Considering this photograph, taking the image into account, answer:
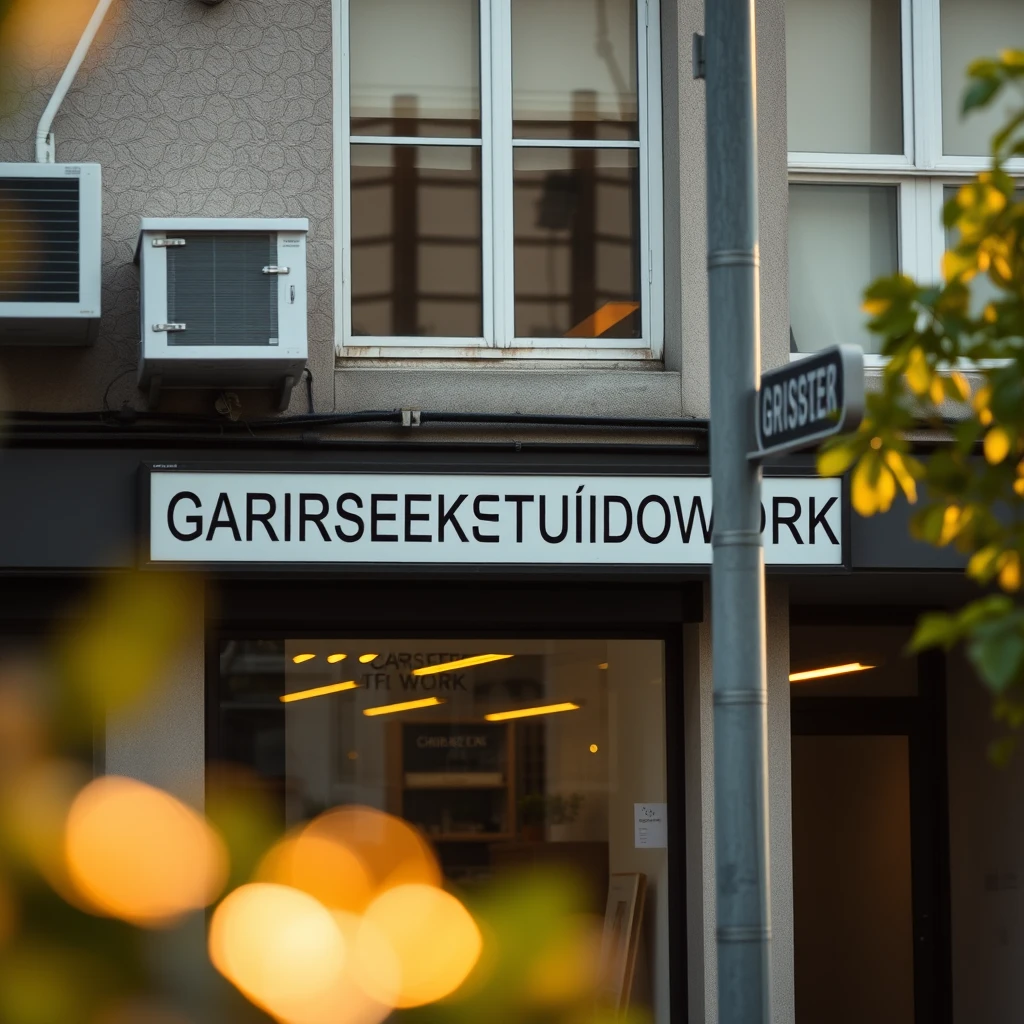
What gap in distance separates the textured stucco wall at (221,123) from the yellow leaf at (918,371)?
159 inches

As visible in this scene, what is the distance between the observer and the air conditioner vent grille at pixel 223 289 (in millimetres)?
5898

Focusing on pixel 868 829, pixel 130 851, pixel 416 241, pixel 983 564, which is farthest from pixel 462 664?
pixel 130 851

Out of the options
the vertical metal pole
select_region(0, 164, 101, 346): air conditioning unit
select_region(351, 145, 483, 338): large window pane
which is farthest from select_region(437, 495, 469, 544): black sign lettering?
the vertical metal pole

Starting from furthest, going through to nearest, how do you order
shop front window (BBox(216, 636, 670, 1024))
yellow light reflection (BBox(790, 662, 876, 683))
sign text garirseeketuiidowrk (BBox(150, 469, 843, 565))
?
yellow light reflection (BBox(790, 662, 876, 683))
shop front window (BBox(216, 636, 670, 1024))
sign text garirseeketuiidowrk (BBox(150, 469, 843, 565))

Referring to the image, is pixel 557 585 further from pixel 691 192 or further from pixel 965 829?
pixel 965 829

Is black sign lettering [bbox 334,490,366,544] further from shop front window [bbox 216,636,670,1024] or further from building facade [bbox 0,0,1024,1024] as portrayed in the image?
shop front window [bbox 216,636,670,1024]

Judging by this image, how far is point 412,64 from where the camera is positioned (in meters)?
6.89

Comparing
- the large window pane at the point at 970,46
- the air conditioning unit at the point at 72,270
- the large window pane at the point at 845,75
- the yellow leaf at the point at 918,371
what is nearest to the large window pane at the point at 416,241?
the air conditioning unit at the point at 72,270

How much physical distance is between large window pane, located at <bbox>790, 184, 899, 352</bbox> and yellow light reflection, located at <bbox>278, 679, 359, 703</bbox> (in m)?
2.44

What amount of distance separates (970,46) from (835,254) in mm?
1156

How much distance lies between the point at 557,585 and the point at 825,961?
380cm

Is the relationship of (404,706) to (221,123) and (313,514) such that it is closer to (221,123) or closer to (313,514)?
(313,514)

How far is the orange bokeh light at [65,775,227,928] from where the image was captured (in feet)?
2.15

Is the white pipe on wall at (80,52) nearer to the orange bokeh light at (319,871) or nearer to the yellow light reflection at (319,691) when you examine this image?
the orange bokeh light at (319,871)
